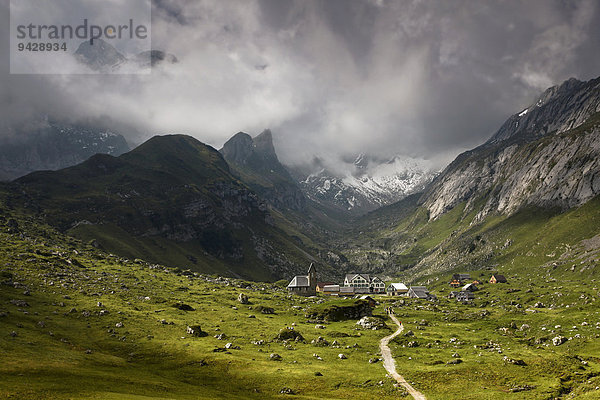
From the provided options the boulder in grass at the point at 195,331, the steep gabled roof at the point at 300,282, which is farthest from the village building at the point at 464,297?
the boulder in grass at the point at 195,331

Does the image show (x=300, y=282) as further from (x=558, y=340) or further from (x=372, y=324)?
(x=558, y=340)

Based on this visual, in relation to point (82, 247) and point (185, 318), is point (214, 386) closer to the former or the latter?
point (185, 318)

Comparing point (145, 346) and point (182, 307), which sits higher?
point (182, 307)

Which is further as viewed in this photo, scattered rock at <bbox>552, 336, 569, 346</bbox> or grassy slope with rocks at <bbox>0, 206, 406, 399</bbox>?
scattered rock at <bbox>552, 336, 569, 346</bbox>

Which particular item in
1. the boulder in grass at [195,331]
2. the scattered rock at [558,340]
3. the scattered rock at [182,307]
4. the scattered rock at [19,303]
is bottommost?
the scattered rock at [558,340]

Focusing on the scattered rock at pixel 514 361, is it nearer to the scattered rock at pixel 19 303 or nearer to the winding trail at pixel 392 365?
the winding trail at pixel 392 365

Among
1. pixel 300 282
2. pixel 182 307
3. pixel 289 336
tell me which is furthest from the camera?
pixel 300 282

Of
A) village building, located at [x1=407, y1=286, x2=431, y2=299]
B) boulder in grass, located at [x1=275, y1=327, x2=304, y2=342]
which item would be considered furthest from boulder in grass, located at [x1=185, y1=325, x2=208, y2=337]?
village building, located at [x1=407, y1=286, x2=431, y2=299]

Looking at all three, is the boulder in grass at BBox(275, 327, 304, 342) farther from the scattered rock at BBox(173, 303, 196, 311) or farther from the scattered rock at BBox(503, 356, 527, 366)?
the scattered rock at BBox(503, 356, 527, 366)

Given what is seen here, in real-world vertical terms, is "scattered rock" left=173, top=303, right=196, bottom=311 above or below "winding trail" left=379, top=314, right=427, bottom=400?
above

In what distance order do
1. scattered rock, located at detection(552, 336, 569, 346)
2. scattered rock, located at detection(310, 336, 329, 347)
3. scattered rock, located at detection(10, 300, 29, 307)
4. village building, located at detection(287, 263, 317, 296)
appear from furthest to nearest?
1. village building, located at detection(287, 263, 317, 296)
2. scattered rock, located at detection(552, 336, 569, 346)
3. scattered rock, located at detection(310, 336, 329, 347)
4. scattered rock, located at detection(10, 300, 29, 307)

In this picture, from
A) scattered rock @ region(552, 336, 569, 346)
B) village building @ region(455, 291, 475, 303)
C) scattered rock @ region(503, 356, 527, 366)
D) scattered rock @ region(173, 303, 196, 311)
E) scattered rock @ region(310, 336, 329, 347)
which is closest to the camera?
scattered rock @ region(503, 356, 527, 366)

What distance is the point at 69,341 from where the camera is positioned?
62375mm

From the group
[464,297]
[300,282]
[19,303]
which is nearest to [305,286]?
[300,282]
